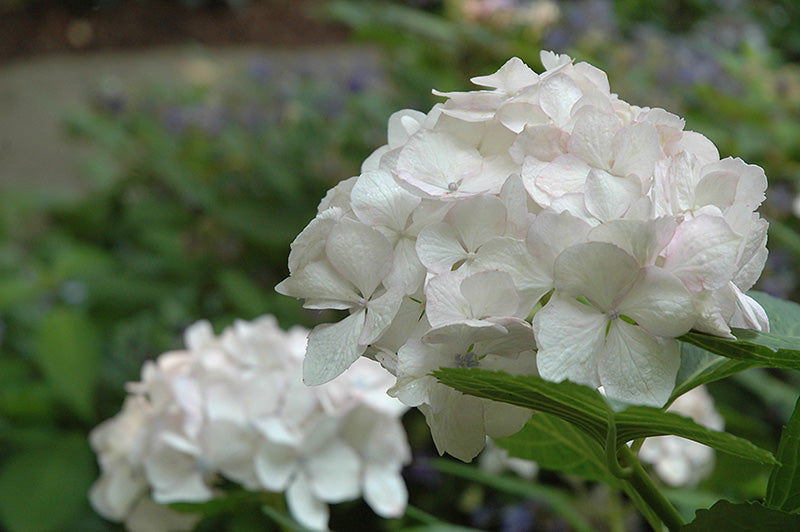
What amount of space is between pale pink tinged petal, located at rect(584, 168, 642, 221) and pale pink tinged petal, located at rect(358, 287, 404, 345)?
0.09 meters

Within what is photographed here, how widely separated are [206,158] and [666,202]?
193cm

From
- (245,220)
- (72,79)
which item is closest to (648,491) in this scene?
(245,220)

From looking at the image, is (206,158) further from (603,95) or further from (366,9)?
(603,95)

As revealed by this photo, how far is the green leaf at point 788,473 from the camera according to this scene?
1.33 feet

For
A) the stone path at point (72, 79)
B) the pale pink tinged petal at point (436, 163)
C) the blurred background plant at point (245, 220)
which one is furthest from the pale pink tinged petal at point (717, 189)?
the stone path at point (72, 79)

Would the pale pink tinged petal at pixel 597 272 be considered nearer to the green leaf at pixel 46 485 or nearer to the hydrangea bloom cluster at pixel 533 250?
the hydrangea bloom cluster at pixel 533 250

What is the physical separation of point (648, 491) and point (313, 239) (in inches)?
8.2

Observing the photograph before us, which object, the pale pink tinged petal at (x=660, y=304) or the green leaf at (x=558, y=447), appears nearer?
the pale pink tinged petal at (x=660, y=304)

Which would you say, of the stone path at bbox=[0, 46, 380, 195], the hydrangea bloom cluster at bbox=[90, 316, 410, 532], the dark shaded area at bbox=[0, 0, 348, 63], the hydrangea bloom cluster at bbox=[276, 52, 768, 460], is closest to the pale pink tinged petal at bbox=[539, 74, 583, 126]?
the hydrangea bloom cluster at bbox=[276, 52, 768, 460]

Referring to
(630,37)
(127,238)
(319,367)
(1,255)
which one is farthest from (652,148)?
(630,37)

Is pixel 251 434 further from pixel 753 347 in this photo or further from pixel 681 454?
pixel 681 454

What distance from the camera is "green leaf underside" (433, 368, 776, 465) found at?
1.09 ft

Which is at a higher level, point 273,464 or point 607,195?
point 607,195

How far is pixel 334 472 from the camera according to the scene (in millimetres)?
828
